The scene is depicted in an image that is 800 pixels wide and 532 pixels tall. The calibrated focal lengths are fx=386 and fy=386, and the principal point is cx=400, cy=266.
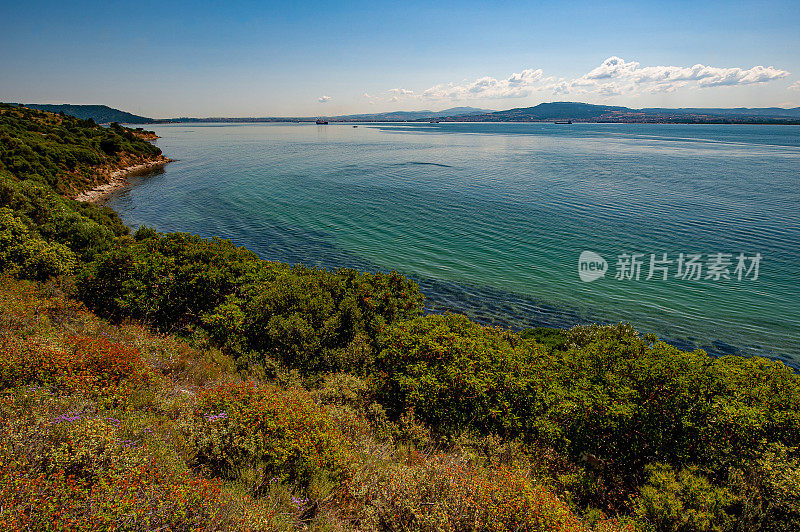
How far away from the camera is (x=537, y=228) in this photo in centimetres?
4119

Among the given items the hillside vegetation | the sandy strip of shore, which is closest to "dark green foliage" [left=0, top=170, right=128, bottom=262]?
the hillside vegetation

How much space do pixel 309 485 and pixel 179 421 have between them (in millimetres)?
3251

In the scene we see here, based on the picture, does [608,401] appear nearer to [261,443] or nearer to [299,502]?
[299,502]

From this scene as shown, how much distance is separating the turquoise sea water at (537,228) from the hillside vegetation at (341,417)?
10449 mm

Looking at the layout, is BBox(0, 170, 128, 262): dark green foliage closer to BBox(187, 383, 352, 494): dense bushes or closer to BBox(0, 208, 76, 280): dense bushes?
BBox(0, 208, 76, 280): dense bushes

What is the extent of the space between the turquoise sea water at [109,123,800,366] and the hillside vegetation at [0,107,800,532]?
10449 millimetres

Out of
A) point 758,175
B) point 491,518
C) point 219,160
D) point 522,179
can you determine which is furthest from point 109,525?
point 219,160

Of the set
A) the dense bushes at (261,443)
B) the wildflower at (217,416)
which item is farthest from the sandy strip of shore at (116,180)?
the dense bushes at (261,443)

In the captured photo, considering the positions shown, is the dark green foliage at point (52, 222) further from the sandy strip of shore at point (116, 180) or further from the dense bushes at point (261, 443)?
the sandy strip of shore at point (116, 180)

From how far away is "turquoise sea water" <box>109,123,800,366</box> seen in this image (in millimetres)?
25484

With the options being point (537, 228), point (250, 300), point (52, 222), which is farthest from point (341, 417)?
point (537, 228)

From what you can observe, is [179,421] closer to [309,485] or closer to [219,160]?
[309,485]

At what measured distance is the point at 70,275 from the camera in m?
18.9

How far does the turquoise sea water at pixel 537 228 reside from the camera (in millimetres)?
25484
